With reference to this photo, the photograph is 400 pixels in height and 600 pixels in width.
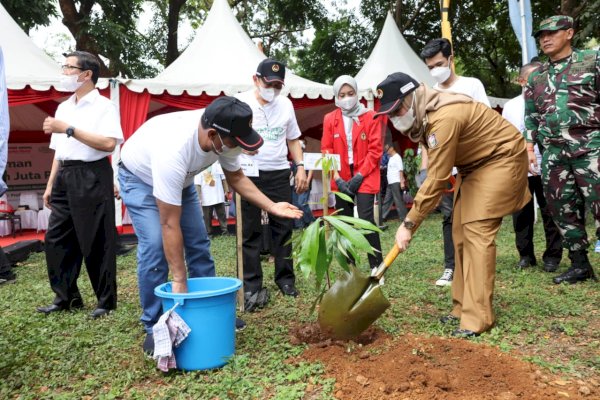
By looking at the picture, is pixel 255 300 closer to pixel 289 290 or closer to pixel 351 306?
pixel 289 290

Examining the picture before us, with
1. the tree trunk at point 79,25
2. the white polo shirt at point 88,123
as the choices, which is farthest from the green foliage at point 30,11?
the white polo shirt at point 88,123

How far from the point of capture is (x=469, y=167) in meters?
3.20

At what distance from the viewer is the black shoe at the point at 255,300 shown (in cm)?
387

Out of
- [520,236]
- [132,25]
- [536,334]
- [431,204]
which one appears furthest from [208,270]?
[132,25]

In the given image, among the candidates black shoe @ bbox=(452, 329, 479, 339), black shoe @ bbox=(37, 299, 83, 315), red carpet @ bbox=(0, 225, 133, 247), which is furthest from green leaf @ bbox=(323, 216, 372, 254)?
red carpet @ bbox=(0, 225, 133, 247)

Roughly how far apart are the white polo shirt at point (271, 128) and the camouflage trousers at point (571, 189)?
2.12m

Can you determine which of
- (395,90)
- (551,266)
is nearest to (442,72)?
(395,90)

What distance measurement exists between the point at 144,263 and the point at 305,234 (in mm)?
1006

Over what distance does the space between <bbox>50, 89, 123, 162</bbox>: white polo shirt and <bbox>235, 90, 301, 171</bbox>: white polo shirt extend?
1018 millimetres

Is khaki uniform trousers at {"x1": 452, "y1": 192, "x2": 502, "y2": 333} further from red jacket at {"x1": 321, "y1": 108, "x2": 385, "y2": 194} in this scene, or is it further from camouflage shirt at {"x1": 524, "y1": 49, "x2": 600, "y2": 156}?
red jacket at {"x1": 321, "y1": 108, "x2": 385, "y2": 194}

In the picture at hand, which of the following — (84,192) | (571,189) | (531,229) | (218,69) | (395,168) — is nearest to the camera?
(84,192)

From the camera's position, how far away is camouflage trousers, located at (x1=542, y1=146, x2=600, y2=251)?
12.7 feet

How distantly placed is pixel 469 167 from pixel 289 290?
184cm

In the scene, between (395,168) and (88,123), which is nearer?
(88,123)
